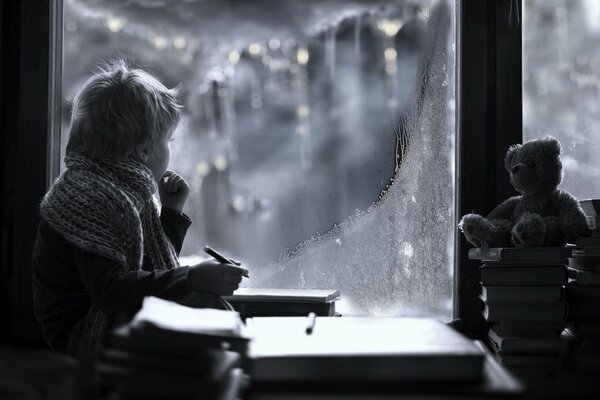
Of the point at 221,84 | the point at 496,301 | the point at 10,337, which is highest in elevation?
the point at 221,84

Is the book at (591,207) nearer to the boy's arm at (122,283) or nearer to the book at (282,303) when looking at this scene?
the book at (282,303)

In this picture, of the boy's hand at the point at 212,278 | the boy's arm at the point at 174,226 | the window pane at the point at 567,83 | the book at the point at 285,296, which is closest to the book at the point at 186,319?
the boy's hand at the point at 212,278

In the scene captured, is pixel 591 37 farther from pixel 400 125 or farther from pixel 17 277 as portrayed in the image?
pixel 17 277

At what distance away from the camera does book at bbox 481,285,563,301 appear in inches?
44.2

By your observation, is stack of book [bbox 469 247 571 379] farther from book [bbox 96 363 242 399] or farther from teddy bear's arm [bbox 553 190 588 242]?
book [bbox 96 363 242 399]

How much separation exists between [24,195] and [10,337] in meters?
0.32

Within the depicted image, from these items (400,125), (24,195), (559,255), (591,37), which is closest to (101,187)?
(24,195)

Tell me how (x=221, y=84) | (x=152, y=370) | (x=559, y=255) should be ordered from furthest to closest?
1. (x=221, y=84)
2. (x=559, y=255)
3. (x=152, y=370)

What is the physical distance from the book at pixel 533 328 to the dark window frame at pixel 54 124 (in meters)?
0.27

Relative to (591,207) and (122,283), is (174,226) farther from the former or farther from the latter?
(591,207)

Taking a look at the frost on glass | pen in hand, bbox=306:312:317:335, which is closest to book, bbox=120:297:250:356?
pen in hand, bbox=306:312:317:335

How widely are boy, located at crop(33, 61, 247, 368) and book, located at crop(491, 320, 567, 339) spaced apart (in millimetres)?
482

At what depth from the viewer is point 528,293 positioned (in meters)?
1.13

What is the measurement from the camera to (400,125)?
1.49 metres
